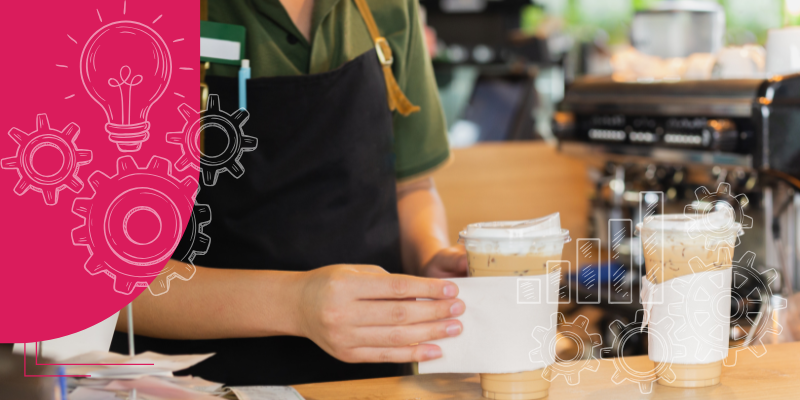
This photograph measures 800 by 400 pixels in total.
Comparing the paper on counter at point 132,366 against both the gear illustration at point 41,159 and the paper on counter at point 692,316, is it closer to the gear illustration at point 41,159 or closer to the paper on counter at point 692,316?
the gear illustration at point 41,159

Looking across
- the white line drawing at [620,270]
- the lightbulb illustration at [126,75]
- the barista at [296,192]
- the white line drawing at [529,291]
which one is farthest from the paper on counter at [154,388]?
the white line drawing at [620,270]

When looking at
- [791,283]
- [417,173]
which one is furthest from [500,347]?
[791,283]

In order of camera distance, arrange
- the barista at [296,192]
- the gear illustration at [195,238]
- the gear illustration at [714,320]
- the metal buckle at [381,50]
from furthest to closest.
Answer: the metal buckle at [381,50]
the gear illustration at [195,238]
the barista at [296,192]
the gear illustration at [714,320]

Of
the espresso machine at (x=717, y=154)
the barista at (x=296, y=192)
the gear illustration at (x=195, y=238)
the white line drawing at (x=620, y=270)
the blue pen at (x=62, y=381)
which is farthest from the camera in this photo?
the white line drawing at (x=620, y=270)

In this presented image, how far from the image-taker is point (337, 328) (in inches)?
32.2

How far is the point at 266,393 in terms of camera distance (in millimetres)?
854

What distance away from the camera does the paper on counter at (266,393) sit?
0.83m

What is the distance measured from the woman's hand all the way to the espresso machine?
52 centimetres

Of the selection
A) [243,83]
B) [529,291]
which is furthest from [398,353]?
[243,83]

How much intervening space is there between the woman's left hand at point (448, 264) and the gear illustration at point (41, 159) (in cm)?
56

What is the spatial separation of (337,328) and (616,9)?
172 inches

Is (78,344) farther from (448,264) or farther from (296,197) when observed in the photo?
(448,264)

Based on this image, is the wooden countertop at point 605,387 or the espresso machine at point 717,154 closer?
the wooden countertop at point 605,387

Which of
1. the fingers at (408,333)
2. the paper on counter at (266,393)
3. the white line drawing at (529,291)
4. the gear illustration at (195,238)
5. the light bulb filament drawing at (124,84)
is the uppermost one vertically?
the light bulb filament drawing at (124,84)
